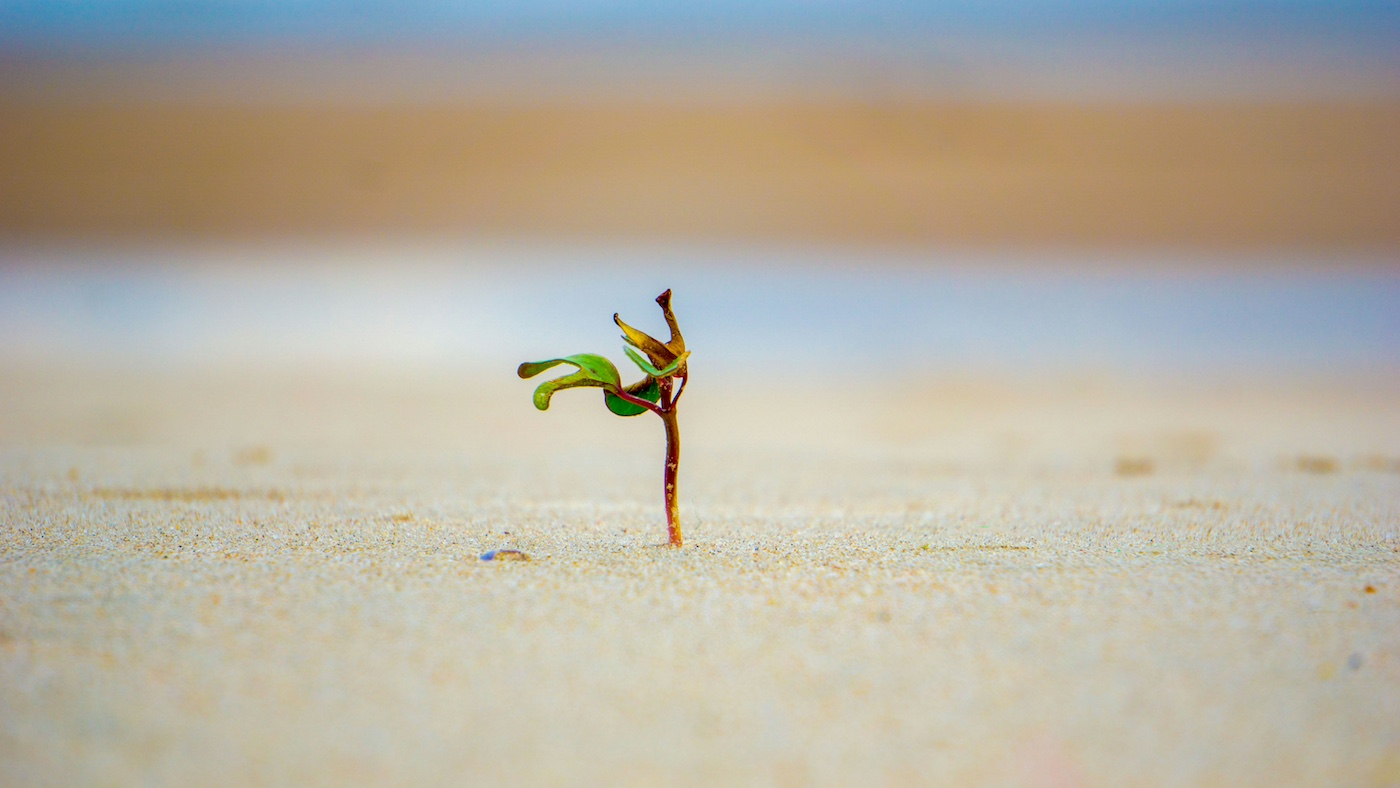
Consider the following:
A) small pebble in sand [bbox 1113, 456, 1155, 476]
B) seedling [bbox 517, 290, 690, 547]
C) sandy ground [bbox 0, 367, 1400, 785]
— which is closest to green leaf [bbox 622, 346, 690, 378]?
seedling [bbox 517, 290, 690, 547]

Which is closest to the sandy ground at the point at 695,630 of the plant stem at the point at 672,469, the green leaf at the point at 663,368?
the plant stem at the point at 672,469

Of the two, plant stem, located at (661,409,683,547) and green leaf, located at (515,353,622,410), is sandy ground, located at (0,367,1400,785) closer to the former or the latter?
plant stem, located at (661,409,683,547)

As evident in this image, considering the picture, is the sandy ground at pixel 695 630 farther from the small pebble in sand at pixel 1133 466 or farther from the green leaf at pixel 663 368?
the green leaf at pixel 663 368

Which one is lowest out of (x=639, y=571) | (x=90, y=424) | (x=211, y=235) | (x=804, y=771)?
(x=804, y=771)

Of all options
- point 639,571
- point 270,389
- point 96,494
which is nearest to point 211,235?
point 270,389

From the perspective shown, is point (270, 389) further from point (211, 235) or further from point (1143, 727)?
point (1143, 727)
